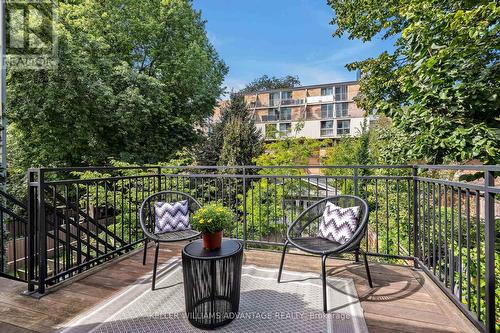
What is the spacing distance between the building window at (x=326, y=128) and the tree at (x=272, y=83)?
28.3ft

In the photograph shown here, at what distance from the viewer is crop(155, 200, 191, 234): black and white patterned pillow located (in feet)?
9.46

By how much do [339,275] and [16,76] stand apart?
950 centimetres

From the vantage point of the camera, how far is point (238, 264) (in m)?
1.92

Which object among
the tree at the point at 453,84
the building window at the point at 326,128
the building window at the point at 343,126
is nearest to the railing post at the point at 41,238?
the tree at the point at 453,84

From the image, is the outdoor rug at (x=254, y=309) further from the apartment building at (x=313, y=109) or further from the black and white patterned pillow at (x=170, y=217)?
the apartment building at (x=313, y=109)

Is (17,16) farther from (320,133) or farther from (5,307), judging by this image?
(320,133)

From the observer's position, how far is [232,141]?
11.6 meters

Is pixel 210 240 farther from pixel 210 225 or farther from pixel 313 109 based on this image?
pixel 313 109

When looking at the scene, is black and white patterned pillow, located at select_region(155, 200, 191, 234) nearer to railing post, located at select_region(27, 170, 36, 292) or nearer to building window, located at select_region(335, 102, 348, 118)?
railing post, located at select_region(27, 170, 36, 292)

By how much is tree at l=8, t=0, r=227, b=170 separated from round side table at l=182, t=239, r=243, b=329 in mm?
7877

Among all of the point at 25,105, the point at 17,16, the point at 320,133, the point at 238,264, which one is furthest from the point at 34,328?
the point at 320,133

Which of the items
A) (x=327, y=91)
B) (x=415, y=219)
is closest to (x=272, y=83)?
(x=327, y=91)

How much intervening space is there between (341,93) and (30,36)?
25.1 m

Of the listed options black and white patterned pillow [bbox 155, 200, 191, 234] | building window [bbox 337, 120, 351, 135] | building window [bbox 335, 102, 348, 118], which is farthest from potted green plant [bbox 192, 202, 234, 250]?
building window [bbox 335, 102, 348, 118]
